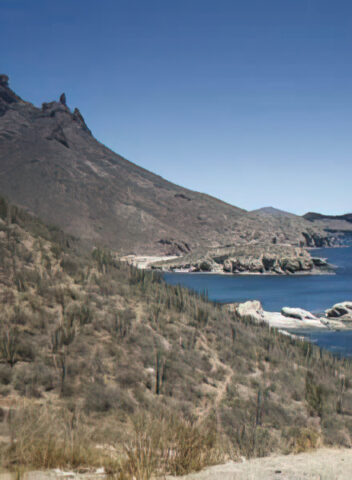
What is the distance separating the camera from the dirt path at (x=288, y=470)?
435 centimetres

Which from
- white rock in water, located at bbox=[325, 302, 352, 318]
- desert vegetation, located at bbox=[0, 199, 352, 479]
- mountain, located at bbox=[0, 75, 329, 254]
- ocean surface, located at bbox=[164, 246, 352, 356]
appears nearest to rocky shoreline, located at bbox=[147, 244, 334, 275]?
ocean surface, located at bbox=[164, 246, 352, 356]

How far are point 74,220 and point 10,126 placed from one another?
66886 mm

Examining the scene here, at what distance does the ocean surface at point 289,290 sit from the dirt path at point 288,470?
2014cm

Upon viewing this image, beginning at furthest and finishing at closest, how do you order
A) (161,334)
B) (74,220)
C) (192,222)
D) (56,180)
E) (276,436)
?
(192,222) → (56,180) → (74,220) → (161,334) → (276,436)

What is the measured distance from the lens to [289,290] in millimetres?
54156

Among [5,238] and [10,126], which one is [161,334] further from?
[10,126]

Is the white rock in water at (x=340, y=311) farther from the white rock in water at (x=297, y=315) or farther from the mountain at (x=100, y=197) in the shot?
the mountain at (x=100, y=197)

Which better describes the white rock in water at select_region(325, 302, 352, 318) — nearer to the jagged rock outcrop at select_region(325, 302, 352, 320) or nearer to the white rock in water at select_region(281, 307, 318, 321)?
the jagged rock outcrop at select_region(325, 302, 352, 320)

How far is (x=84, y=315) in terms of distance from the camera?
11.7 m

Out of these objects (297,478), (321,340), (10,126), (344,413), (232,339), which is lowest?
(321,340)

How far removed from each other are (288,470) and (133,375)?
5.60 meters

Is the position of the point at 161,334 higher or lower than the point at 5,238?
lower

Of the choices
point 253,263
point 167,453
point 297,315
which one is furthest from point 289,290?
point 167,453

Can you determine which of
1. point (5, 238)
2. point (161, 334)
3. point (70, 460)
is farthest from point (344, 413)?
point (5, 238)
